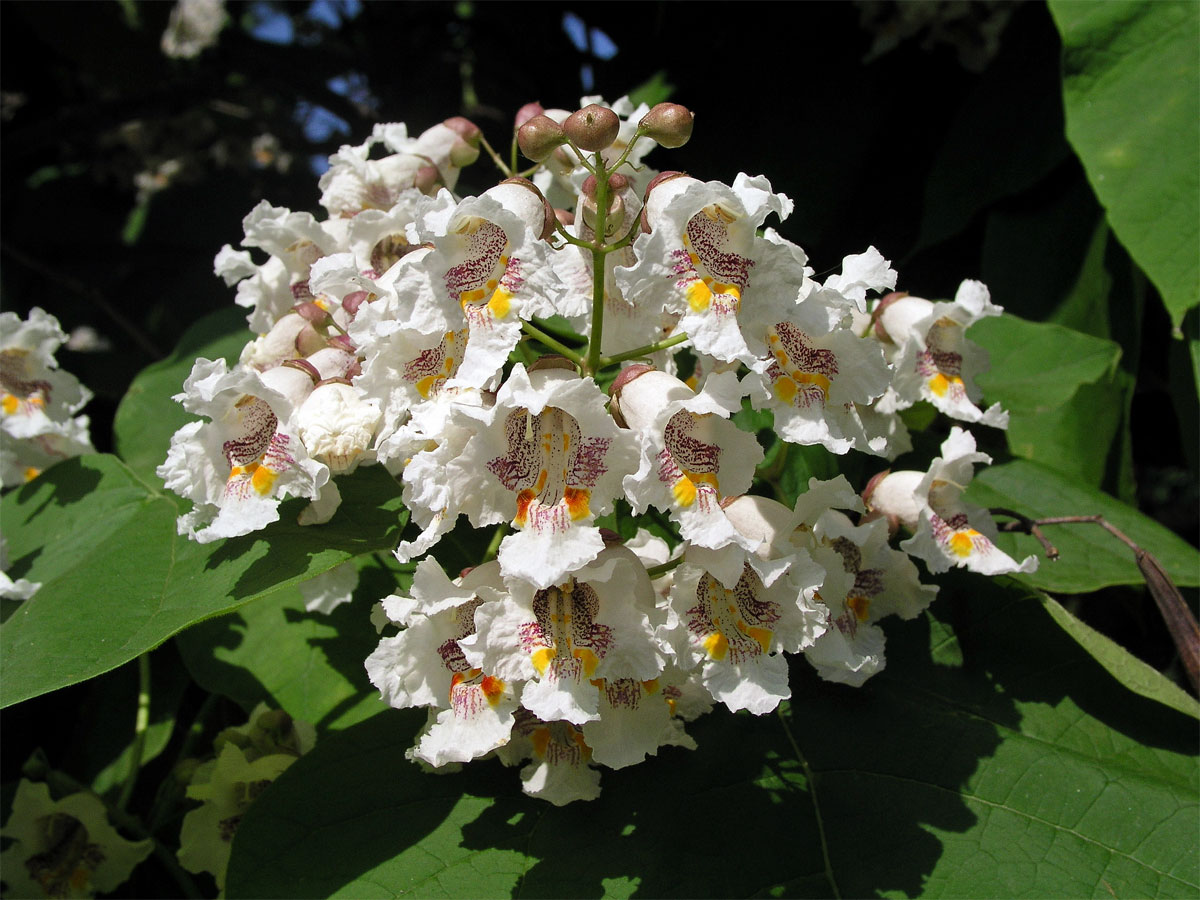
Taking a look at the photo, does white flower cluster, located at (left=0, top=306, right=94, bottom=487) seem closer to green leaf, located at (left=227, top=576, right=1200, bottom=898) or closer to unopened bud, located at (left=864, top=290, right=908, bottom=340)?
green leaf, located at (left=227, top=576, right=1200, bottom=898)

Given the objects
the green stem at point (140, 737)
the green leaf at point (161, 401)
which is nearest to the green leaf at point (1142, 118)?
the green leaf at point (161, 401)

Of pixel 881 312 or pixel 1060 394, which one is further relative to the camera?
pixel 1060 394

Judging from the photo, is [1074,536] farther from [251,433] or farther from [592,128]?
[251,433]

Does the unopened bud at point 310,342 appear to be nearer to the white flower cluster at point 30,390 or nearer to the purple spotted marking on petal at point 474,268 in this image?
the purple spotted marking on petal at point 474,268

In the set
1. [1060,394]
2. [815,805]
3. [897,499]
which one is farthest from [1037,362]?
[815,805]

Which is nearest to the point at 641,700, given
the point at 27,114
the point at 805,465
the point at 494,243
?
the point at 805,465
